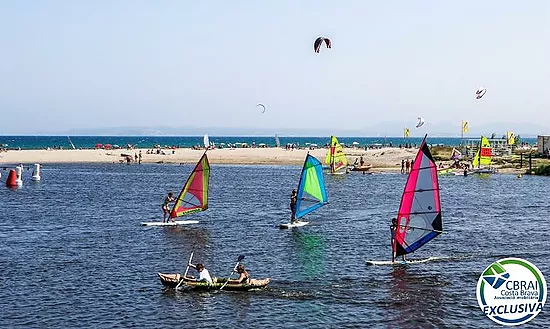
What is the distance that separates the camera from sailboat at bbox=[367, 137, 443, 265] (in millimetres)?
28188

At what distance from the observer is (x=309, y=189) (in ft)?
131

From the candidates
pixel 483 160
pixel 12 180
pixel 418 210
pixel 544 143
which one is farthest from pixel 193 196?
pixel 544 143

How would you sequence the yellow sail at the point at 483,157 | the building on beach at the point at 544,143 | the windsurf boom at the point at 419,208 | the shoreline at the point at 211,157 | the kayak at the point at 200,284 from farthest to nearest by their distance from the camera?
the shoreline at the point at 211,157 < the building on beach at the point at 544,143 < the yellow sail at the point at 483,157 < the windsurf boom at the point at 419,208 < the kayak at the point at 200,284

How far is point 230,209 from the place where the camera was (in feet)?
161

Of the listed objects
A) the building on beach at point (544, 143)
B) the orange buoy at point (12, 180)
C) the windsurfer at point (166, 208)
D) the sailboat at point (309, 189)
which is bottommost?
the orange buoy at point (12, 180)

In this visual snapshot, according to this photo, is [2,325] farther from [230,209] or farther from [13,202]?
[13,202]

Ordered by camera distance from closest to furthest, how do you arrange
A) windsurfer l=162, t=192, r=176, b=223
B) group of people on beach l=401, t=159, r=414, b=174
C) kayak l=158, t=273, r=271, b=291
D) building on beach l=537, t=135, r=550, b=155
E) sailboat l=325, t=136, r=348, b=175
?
kayak l=158, t=273, r=271, b=291, windsurfer l=162, t=192, r=176, b=223, sailboat l=325, t=136, r=348, b=175, group of people on beach l=401, t=159, r=414, b=174, building on beach l=537, t=135, r=550, b=155

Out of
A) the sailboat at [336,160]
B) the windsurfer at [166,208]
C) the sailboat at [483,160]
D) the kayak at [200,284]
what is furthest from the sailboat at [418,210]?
the sailboat at [483,160]

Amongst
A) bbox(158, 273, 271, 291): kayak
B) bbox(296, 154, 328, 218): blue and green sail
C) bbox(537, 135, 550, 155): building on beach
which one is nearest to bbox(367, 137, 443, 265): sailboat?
bbox(158, 273, 271, 291): kayak

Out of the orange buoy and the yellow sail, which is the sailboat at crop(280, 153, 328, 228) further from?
the yellow sail

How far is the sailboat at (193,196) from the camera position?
41.0 m

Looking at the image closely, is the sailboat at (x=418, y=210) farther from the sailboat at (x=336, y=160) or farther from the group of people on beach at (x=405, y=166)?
the group of people on beach at (x=405, y=166)

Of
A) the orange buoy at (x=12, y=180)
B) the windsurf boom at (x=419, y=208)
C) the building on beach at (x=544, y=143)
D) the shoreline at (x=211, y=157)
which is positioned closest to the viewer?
the windsurf boom at (x=419, y=208)

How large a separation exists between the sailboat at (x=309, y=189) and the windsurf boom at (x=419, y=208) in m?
10.6
